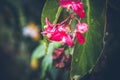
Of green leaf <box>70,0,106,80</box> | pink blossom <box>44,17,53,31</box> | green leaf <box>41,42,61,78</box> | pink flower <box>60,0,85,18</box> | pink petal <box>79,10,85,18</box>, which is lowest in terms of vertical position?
green leaf <box>41,42,61,78</box>

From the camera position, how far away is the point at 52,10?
185 centimetres

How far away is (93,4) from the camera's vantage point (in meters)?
1.80

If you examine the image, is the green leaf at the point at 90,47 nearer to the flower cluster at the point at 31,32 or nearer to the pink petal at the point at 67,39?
the pink petal at the point at 67,39

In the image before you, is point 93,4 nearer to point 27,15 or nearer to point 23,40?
point 27,15

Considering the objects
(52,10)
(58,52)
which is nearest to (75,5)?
(52,10)

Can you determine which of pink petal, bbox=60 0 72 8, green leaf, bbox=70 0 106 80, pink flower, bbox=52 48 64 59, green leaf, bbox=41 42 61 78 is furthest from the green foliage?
green leaf, bbox=41 42 61 78

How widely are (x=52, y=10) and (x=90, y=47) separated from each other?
0.22m

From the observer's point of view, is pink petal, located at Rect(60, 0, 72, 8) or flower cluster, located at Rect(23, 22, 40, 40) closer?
pink petal, located at Rect(60, 0, 72, 8)

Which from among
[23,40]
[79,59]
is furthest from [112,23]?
[23,40]

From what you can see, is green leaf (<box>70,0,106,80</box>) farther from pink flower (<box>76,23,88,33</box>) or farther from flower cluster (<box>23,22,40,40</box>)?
flower cluster (<box>23,22,40,40</box>)

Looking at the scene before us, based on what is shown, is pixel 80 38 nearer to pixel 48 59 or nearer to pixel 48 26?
pixel 48 26

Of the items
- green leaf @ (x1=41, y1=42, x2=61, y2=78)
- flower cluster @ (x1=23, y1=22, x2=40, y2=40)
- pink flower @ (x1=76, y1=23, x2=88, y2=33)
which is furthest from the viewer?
flower cluster @ (x1=23, y1=22, x2=40, y2=40)

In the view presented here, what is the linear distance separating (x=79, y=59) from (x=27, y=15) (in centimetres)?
217

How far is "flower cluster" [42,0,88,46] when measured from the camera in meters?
1.70
